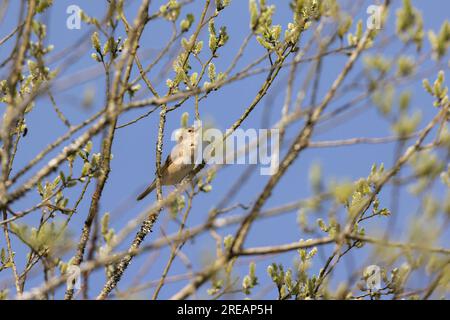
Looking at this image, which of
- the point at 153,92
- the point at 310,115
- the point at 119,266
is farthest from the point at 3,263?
the point at 310,115

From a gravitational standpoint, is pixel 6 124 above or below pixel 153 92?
below

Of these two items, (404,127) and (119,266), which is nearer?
(404,127)

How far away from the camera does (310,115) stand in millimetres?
3691

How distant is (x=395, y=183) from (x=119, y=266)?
3.33 metres

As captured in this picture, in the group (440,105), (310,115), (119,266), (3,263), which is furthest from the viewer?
(119,266)

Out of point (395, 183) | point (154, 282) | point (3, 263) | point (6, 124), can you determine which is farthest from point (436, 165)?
point (3, 263)

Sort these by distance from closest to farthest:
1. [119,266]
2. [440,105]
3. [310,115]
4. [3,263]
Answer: [310,115], [440,105], [3,263], [119,266]

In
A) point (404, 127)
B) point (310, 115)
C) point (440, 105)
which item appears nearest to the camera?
point (404, 127)

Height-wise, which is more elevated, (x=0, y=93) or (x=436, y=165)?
(x=0, y=93)

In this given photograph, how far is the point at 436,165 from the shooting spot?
11.7ft
